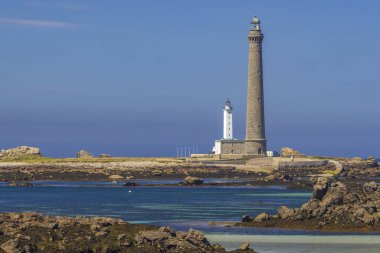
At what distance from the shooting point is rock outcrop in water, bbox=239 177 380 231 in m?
42.0

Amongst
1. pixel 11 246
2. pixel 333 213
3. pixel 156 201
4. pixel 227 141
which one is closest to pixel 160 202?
pixel 156 201

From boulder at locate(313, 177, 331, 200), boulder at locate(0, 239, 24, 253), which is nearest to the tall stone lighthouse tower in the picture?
boulder at locate(313, 177, 331, 200)

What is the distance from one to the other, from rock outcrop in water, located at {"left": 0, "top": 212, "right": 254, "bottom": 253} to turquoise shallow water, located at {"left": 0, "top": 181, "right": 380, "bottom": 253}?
4.43 metres

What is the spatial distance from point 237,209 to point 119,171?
173ft

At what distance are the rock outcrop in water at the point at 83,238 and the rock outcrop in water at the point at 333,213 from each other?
10.3 m

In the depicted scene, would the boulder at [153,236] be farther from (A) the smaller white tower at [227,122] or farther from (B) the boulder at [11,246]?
(A) the smaller white tower at [227,122]

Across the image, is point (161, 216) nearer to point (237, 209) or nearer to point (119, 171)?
point (237, 209)

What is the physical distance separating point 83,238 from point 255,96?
83.0m

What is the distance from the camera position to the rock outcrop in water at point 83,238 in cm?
2958

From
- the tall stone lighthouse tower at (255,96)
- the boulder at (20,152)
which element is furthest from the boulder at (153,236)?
the boulder at (20,152)

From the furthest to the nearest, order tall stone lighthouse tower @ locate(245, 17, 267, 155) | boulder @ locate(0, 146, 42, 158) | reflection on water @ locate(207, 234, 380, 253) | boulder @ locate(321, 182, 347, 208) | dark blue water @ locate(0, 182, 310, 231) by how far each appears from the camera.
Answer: boulder @ locate(0, 146, 42, 158), tall stone lighthouse tower @ locate(245, 17, 267, 155), dark blue water @ locate(0, 182, 310, 231), boulder @ locate(321, 182, 347, 208), reflection on water @ locate(207, 234, 380, 253)

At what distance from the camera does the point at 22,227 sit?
103 ft

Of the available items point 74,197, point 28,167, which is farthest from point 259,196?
point 28,167

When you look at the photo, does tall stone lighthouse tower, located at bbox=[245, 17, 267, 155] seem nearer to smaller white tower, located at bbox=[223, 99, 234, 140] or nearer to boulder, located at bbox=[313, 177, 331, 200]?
smaller white tower, located at bbox=[223, 99, 234, 140]
